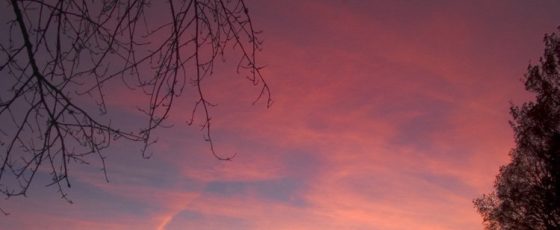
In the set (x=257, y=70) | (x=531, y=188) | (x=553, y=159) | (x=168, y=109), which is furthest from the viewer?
(x=531, y=188)

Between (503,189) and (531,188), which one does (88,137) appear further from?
(503,189)

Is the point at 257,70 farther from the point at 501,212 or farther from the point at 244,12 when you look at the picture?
the point at 501,212

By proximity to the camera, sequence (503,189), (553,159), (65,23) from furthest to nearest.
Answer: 1. (503,189)
2. (553,159)
3. (65,23)

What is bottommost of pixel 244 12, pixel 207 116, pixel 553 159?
pixel 207 116

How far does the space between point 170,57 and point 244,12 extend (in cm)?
56

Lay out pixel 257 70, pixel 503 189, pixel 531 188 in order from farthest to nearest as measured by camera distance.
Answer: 1. pixel 503 189
2. pixel 531 188
3. pixel 257 70

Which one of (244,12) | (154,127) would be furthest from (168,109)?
(244,12)

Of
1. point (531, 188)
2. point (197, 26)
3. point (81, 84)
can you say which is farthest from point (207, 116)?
point (531, 188)

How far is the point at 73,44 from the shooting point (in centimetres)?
369

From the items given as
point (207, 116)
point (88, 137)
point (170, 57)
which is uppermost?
point (170, 57)

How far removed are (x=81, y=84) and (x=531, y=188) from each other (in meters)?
25.0

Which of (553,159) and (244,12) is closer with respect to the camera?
(244,12)

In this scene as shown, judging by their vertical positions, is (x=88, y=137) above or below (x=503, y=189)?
below

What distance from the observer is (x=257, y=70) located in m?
4.12
